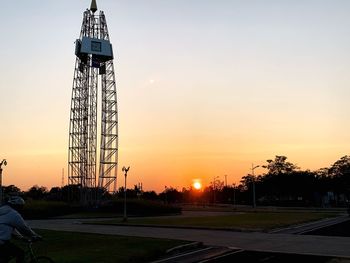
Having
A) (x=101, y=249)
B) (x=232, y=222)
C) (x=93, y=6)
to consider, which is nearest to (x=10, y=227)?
(x=101, y=249)

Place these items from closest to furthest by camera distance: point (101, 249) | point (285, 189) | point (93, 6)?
point (101, 249) → point (93, 6) → point (285, 189)

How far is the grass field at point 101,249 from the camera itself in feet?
50.3

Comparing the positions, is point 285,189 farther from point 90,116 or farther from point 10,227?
point 10,227

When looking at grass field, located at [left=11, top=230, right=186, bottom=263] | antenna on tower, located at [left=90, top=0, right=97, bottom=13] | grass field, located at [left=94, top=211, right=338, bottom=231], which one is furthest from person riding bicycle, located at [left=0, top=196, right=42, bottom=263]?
antenna on tower, located at [left=90, top=0, right=97, bottom=13]

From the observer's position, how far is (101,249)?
17812 millimetres

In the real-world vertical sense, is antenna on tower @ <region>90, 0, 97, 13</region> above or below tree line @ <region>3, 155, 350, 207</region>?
above

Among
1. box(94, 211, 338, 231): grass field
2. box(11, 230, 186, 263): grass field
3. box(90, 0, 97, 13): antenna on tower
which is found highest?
box(90, 0, 97, 13): antenna on tower

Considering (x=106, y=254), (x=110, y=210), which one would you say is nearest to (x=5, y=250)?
(x=106, y=254)

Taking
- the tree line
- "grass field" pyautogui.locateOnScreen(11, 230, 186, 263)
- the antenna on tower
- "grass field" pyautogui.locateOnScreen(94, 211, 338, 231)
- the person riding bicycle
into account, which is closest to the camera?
the person riding bicycle

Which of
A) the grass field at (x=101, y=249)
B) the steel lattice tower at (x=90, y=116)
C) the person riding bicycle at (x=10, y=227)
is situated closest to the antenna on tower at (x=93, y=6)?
the steel lattice tower at (x=90, y=116)

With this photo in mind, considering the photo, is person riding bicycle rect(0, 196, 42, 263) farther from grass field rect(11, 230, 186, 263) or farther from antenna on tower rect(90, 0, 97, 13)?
antenna on tower rect(90, 0, 97, 13)

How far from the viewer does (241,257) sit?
16438 mm

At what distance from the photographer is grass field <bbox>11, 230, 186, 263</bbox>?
15.3 meters

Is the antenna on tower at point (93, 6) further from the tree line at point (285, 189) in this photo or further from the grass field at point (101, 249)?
the grass field at point (101, 249)
